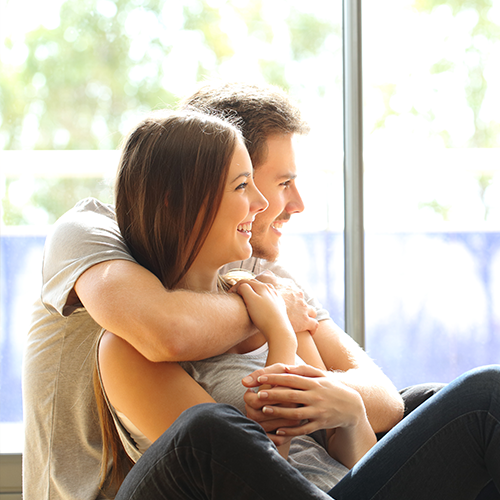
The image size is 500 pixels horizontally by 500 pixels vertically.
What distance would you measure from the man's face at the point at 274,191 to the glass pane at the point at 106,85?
0.37 m

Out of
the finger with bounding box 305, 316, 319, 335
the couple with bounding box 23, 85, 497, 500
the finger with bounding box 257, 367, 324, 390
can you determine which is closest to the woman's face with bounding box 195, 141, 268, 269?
the couple with bounding box 23, 85, 497, 500

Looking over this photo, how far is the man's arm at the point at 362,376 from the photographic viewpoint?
1.24m

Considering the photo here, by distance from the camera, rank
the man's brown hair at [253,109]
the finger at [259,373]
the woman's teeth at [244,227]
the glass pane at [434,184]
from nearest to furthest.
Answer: the finger at [259,373], the woman's teeth at [244,227], the man's brown hair at [253,109], the glass pane at [434,184]

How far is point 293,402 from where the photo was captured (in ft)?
3.43

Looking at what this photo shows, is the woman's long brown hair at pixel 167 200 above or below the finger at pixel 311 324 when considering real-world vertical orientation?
above

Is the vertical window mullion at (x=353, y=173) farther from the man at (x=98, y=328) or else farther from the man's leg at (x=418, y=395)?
the man's leg at (x=418, y=395)

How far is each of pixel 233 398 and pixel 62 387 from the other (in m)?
0.43

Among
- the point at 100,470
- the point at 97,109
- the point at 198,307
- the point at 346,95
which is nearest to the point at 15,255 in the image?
the point at 97,109

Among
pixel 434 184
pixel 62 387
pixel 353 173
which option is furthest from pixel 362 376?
pixel 434 184

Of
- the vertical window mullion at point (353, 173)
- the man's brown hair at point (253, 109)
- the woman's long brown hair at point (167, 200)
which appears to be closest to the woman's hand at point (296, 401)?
the woman's long brown hair at point (167, 200)

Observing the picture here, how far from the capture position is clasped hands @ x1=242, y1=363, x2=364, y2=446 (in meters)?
1.04

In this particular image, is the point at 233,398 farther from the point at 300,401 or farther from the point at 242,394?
the point at 300,401

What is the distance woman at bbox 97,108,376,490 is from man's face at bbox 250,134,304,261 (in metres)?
0.27

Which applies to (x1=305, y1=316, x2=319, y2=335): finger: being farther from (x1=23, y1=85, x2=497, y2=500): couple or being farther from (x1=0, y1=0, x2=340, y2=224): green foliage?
(x1=0, y1=0, x2=340, y2=224): green foliage
